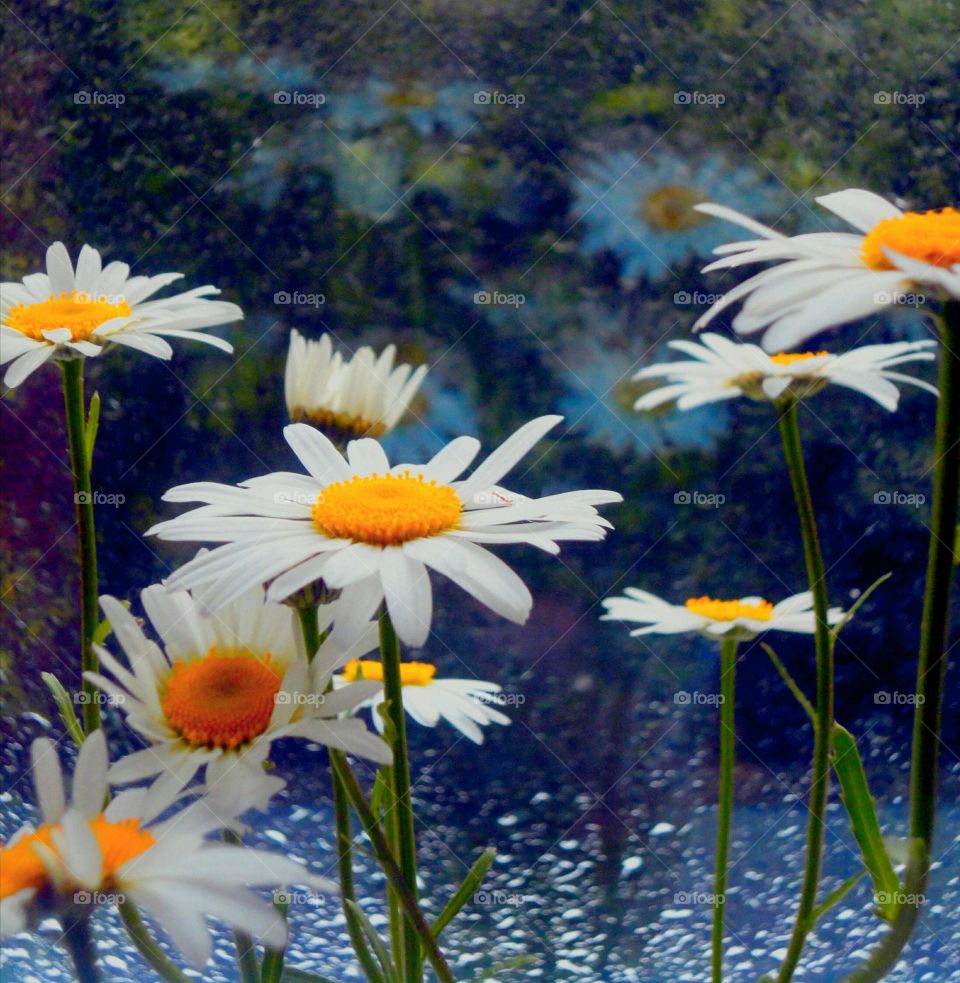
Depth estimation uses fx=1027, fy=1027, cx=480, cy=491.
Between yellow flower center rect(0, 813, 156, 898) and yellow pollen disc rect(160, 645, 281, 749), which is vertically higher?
yellow pollen disc rect(160, 645, 281, 749)

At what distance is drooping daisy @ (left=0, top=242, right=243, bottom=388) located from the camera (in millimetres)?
278

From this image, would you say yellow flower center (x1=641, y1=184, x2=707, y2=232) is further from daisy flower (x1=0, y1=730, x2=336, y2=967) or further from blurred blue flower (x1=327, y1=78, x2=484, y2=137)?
daisy flower (x1=0, y1=730, x2=336, y2=967)

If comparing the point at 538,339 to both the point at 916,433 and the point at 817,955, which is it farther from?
the point at 817,955

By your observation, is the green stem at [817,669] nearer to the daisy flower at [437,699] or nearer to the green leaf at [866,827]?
the green leaf at [866,827]

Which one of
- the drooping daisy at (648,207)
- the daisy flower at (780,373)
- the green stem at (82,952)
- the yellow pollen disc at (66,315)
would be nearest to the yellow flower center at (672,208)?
the drooping daisy at (648,207)

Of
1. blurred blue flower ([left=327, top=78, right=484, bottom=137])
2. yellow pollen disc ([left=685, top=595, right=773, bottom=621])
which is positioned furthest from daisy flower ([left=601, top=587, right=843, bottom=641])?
blurred blue flower ([left=327, top=78, right=484, bottom=137])

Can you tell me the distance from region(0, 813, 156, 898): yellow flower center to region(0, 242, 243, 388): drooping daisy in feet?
0.39

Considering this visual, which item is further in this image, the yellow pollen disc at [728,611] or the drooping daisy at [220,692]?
the yellow pollen disc at [728,611]

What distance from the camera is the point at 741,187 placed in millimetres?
469

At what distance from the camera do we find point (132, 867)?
0.68 ft

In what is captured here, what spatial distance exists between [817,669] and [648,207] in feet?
0.88

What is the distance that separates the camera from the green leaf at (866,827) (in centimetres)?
27

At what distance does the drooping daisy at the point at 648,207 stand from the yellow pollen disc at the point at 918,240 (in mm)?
224

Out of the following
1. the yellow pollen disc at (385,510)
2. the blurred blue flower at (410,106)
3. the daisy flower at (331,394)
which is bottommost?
the yellow pollen disc at (385,510)
